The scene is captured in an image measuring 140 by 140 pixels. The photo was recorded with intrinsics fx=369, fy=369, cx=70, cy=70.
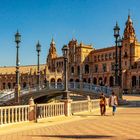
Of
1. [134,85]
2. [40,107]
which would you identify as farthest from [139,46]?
[40,107]

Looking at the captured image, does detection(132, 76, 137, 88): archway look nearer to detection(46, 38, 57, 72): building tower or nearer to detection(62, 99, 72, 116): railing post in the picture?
detection(46, 38, 57, 72): building tower

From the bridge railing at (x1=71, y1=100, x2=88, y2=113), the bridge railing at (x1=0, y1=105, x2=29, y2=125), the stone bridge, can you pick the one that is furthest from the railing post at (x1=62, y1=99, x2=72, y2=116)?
the stone bridge

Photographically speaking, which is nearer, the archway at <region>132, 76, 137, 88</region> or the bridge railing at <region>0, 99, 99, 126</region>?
the bridge railing at <region>0, 99, 99, 126</region>

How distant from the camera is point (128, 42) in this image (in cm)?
10438

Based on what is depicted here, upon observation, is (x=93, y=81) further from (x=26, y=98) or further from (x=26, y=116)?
(x=26, y=116)

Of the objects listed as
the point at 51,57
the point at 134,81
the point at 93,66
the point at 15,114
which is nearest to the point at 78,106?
the point at 15,114

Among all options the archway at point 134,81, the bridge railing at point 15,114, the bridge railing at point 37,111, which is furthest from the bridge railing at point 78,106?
the archway at point 134,81

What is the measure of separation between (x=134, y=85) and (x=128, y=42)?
1490 cm

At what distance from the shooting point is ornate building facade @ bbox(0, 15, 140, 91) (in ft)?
325

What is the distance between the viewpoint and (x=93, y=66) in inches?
4884

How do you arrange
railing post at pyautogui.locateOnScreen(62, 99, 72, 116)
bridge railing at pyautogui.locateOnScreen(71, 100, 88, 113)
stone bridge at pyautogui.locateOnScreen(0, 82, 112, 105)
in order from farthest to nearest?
stone bridge at pyautogui.locateOnScreen(0, 82, 112, 105) → bridge railing at pyautogui.locateOnScreen(71, 100, 88, 113) → railing post at pyautogui.locateOnScreen(62, 99, 72, 116)

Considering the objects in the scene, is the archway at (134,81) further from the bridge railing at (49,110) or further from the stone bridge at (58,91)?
the bridge railing at (49,110)

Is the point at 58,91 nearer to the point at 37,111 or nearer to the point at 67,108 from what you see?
the point at 67,108

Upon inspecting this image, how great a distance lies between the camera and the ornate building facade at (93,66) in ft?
325
